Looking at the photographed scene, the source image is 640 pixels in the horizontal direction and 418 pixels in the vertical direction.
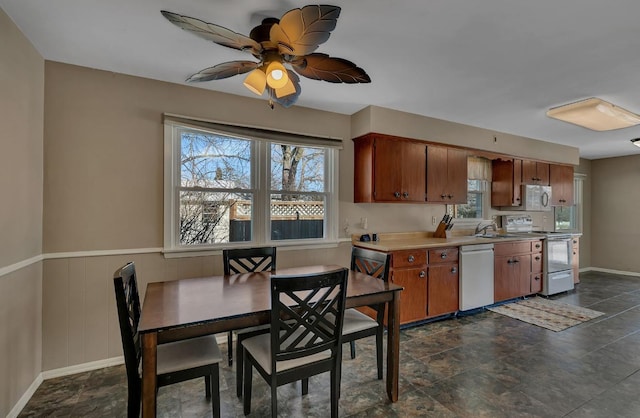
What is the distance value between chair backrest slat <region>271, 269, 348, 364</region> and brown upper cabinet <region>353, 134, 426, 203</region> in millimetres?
1918

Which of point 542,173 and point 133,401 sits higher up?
point 542,173

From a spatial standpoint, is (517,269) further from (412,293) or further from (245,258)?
(245,258)

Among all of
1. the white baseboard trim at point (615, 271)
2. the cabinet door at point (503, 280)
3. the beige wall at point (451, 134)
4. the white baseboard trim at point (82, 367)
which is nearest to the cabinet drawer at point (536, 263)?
the cabinet door at point (503, 280)

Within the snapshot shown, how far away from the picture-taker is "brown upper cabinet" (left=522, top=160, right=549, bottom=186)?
4.86m

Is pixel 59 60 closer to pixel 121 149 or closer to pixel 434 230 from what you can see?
pixel 121 149

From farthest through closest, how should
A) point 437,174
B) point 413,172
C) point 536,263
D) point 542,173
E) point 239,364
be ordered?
point 542,173, point 536,263, point 437,174, point 413,172, point 239,364

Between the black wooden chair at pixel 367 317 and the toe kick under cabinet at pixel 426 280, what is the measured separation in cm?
59

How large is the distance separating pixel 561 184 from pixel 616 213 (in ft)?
6.84

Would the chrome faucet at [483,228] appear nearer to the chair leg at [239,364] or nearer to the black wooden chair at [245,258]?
the black wooden chair at [245,258]

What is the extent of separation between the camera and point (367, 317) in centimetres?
241

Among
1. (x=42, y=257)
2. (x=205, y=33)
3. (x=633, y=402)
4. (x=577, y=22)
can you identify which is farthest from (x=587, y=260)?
(x=42, y=257)

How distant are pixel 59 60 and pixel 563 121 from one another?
529 centimetres

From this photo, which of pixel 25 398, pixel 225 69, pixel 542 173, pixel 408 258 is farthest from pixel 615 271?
pixel 25 398

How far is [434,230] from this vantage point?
4.38 metres
